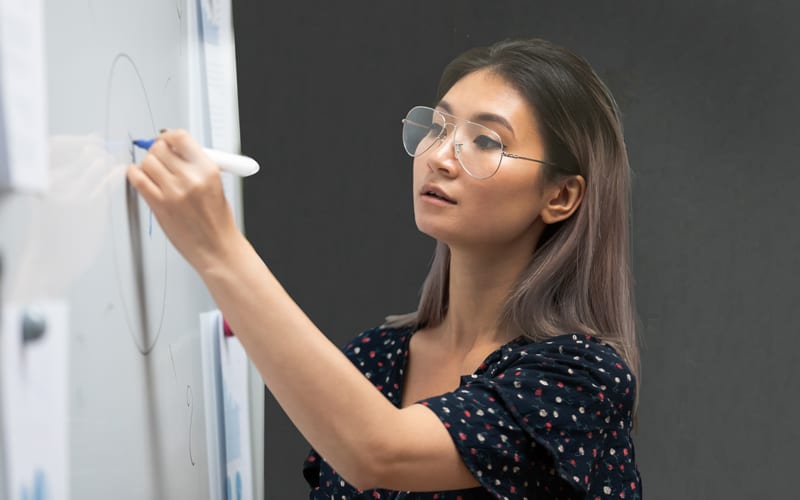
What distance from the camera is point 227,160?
30.3 inches

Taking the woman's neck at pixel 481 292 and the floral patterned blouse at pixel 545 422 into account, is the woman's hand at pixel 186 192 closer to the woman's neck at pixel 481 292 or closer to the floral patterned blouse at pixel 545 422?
the floral patterned blouse at pixel 545 422

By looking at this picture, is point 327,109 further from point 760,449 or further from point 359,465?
point 359,465

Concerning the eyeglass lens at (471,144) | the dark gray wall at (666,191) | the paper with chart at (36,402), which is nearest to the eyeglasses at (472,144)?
the eyeglass lens at (471,144)

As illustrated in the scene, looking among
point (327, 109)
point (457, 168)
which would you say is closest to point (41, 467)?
point (457, 168)

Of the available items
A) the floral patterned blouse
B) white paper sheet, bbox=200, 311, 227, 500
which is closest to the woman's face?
the floral patterned blouse

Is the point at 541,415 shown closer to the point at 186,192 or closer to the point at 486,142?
the point at 486,142

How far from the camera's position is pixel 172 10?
0.93m

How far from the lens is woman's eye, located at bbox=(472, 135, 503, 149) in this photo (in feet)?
3.56

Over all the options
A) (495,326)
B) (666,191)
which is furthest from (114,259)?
(666,191)

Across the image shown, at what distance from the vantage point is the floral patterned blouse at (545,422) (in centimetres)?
92

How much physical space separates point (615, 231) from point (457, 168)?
0.23 m

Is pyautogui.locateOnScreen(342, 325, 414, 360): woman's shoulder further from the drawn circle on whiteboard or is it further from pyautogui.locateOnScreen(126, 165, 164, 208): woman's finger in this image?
pyautogui.locateOnScreen(126, 165, 164, 208): woman's finger

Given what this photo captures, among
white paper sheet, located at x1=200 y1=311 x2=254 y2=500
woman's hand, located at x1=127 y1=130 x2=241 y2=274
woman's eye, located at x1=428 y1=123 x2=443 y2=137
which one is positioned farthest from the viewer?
woman's eye, located at x1=428 y1=123 x2=443 y2=137

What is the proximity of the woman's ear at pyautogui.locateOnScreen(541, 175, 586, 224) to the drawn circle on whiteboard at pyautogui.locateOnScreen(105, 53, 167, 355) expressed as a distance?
0.49 m
